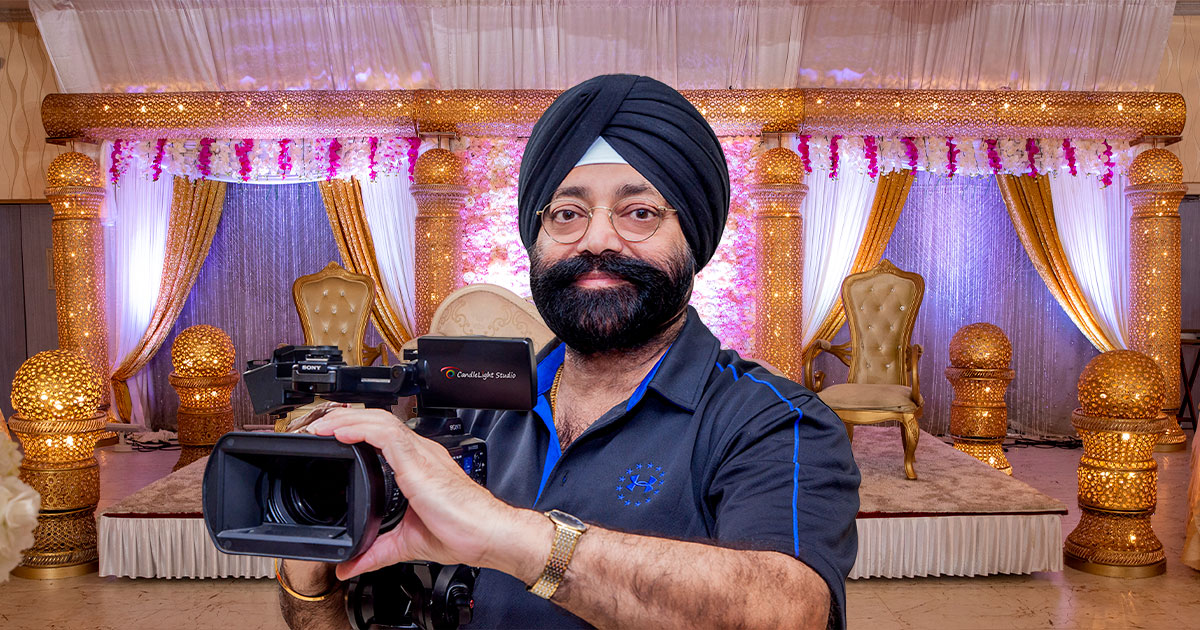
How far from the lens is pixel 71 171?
6203 millimetres

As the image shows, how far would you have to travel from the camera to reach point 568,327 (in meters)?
1.15

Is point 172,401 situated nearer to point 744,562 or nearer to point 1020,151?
point 1020,151

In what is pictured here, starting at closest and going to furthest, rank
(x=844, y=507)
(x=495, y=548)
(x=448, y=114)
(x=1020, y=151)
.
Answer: (x=495, y=548) → (x=844, y=507) → (x=448, y=114) → (x=1020, y=151)

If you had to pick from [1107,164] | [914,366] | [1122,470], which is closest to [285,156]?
[914,366]

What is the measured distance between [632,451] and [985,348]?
4.83 m

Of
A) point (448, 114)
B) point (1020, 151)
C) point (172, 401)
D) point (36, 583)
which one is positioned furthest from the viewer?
point (172, 401)

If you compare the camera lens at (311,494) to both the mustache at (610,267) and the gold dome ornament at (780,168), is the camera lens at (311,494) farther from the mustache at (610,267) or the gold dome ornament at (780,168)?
the gold dome ornament at (780,168)

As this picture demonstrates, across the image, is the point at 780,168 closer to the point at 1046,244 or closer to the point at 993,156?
the point at 993,156

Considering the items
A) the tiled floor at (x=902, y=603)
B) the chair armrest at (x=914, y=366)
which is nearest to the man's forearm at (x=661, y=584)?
the tiled floor at (x=902, y=603)

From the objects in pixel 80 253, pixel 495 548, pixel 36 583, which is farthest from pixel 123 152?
pixel 495 548

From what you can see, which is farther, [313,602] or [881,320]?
[881,320]

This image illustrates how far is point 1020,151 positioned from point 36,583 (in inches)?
254

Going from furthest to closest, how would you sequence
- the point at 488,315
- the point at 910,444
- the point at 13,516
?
the point at 488,315 < the point at 910,444 < the point at 13,516

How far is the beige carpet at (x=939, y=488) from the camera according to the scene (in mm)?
3725
